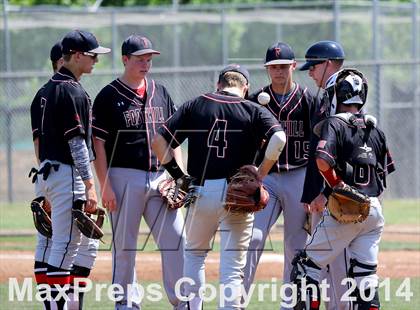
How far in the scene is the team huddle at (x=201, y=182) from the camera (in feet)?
22.8

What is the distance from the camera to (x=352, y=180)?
6.93m

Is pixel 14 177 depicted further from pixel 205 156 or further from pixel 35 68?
pixel 205 156

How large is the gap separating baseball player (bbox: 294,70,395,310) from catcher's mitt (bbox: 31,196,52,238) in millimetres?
2035

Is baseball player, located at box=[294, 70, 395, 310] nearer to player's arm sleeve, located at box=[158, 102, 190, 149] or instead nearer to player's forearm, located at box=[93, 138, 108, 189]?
player's arm sleeve, located at box=[158, 102, 190, 149]

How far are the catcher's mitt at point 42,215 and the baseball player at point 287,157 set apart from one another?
1681 mm

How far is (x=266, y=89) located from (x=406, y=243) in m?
5.58

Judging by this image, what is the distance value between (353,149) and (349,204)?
43 centimetres

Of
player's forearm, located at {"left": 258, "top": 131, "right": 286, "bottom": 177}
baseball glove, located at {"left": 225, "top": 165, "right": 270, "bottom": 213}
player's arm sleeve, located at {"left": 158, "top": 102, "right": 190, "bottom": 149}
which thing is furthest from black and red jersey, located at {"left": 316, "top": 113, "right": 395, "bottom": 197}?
player's arm sleeve, located at {"left": 158, "top": 102, "right": 190, "bottom": 149}

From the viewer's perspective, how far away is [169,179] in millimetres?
7781

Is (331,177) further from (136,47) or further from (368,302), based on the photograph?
(136,47)

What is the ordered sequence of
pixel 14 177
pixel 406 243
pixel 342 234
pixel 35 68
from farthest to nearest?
pixel 35 68
pixel 14 177
pixel 406 243
pixel 342 234

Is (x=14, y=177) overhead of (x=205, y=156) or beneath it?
beneath

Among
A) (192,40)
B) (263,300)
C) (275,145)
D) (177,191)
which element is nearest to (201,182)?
(177,191)

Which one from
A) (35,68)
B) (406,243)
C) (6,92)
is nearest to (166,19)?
(35,68)
